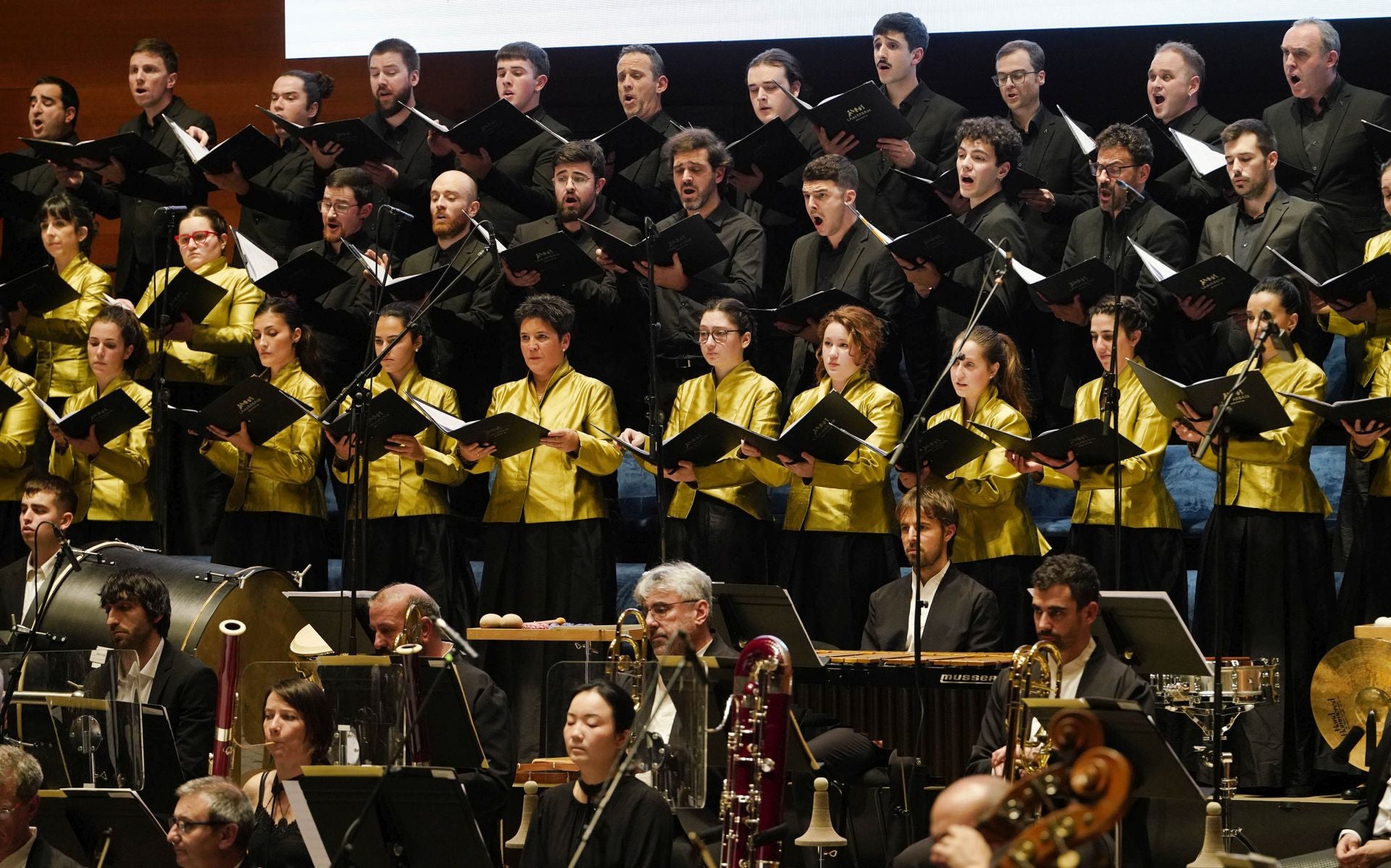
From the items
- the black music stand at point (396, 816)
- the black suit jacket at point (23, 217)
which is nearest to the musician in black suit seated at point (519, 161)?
the black suit jacket at point (23, 217)

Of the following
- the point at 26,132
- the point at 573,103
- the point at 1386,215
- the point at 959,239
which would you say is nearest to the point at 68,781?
the point at 959,239

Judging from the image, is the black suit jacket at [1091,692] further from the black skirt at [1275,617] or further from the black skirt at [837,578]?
the black skirt at [837,578]

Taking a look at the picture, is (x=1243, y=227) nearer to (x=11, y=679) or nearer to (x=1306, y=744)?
(x=1306, y=744)

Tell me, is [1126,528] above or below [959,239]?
below

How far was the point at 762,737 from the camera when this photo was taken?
4449 mm

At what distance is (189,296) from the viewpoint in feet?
23.7

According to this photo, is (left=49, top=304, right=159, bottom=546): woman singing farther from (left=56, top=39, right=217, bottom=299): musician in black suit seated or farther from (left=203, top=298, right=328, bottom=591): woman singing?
(left=56, top=39, right=217, bottom=299): musician in black suit seated

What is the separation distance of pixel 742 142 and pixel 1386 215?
7.97ft

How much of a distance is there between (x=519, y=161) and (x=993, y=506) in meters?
2.79

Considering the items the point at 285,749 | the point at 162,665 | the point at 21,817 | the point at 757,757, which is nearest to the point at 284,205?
the point at 162,665

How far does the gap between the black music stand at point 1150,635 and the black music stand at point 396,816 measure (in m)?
1.87

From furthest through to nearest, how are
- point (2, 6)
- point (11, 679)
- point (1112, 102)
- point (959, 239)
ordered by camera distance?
1. point (2, 6)
2. point (1112, 102)
3. point (959, 239)
4. point (11, 679)

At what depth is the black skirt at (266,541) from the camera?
712 centimetres

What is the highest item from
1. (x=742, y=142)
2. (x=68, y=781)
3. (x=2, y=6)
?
(x=2, y=6)
